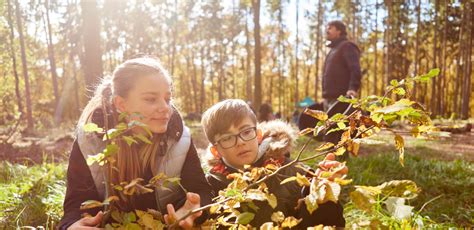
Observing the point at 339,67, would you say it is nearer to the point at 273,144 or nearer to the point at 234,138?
the point at 273,144

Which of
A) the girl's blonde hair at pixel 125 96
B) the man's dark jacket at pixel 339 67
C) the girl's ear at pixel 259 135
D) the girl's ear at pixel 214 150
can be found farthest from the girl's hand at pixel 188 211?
the man's dark jacket at pixel 339 67

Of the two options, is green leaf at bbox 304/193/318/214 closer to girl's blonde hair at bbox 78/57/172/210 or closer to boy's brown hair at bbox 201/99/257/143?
girl's blonde hair at bbox 78/57/172/210

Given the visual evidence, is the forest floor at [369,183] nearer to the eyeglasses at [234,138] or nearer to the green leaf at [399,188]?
the eyeglasses at [234,138]

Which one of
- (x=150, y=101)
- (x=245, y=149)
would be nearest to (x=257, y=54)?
(x=245, y=149)

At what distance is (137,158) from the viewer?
2090 millimetres

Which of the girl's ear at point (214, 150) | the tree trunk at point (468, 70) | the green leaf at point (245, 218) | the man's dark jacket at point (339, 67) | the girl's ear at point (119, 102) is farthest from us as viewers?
the tree trunk at point (468, 70)

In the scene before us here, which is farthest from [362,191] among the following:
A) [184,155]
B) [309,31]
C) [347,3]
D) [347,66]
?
[309,31]

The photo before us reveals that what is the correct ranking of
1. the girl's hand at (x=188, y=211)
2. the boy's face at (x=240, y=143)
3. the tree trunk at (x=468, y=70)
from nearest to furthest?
the girl's hand at (x=188, y=211), the boy's face at (x=240, y=143), the tree trunk at (x=468, y=70)

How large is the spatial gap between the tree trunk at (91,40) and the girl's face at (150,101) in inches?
243

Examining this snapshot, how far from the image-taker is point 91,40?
27.0 feet

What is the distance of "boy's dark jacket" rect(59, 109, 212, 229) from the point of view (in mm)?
2182

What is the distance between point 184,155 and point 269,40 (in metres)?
35.2

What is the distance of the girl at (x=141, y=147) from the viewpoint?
2.15 m

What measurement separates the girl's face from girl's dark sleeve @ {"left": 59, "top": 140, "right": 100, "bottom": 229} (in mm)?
410
